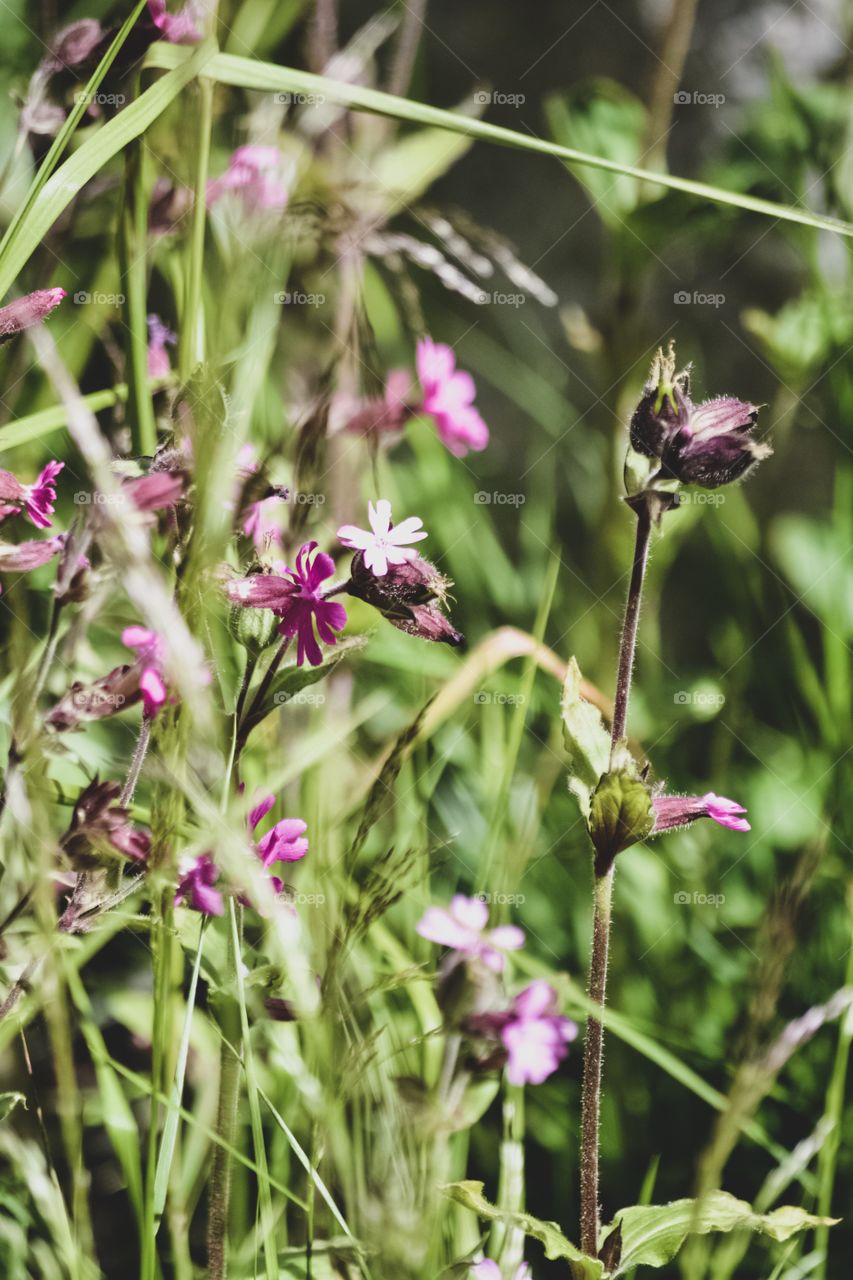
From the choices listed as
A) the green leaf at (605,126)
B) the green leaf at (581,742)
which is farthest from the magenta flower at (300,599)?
the green leaf at (605,126)

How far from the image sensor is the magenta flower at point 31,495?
1.67 ft

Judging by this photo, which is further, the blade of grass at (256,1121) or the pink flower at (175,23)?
the pink flower at (175,23)

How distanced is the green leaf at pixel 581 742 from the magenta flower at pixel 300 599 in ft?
0.41

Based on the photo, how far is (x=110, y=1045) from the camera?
2.92 ft

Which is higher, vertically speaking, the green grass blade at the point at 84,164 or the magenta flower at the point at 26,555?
the green grass blade at the point at 84,164

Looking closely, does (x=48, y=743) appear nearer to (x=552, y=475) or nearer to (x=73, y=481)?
(x=73, y=481)

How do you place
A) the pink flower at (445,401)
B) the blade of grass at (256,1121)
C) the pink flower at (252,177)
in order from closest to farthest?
the blade of grass at (256,1121)
the pink flower at (252,177)
the pink flower at (445,401)

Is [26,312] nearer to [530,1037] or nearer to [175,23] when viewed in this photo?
[175,23]

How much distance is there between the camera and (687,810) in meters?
0.58

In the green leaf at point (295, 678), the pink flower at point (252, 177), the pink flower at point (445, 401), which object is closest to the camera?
the green leaf at point (295, 678)

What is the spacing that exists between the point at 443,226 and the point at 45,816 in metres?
0.46

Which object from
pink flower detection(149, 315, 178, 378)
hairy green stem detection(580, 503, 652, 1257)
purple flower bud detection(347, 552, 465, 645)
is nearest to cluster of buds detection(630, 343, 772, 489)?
hairy green stem detection(580, 503, 652, 1257)

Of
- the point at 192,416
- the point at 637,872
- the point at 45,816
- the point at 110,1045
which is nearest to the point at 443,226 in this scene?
the point at 192,416

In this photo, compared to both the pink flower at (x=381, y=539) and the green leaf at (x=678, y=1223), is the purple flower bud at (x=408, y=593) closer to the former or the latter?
Answer: the pink flower at (x=381, y=539)
